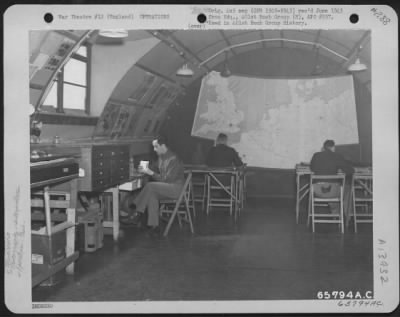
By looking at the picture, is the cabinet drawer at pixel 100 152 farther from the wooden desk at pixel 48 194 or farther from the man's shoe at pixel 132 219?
the man's shoe at pixel 132 219

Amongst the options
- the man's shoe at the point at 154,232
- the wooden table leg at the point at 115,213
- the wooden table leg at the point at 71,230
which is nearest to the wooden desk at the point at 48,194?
the wooden table leg at the point at 71,230

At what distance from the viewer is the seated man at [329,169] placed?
17.7ft

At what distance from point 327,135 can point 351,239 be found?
3.47ft

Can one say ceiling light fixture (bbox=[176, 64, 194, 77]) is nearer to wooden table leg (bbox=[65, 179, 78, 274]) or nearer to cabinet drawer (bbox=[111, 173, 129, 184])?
cabinet drawer (bbox=[111, 173, 129, 184])

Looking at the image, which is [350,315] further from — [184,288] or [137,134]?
[137,134]

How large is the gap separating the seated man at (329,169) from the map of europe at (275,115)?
0.11 meters

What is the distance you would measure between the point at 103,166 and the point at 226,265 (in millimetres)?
1482

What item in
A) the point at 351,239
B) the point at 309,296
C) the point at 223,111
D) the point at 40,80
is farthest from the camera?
the point at 223,111

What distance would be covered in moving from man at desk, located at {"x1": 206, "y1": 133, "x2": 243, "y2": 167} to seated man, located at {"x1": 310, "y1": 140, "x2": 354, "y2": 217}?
1337 mm

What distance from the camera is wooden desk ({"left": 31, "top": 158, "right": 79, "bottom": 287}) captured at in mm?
3202

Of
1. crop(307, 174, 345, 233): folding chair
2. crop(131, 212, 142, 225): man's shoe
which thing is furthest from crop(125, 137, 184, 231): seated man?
crop(307, 174, 345, 233): folding chair

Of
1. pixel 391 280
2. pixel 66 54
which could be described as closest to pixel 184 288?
pixel 391 280

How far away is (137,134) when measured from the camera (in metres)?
7.41

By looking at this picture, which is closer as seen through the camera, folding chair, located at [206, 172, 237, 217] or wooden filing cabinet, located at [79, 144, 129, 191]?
wooden filing cabinet, located at [79, 144, 129, 191]
